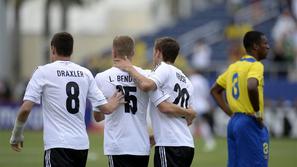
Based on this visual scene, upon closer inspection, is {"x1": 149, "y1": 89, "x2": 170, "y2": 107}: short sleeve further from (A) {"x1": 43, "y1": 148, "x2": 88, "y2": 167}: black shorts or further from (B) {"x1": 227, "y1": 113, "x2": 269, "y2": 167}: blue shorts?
(B) {"x1": 227, "y1": 113, "x2": 269, "y2": 167}: blue shorts

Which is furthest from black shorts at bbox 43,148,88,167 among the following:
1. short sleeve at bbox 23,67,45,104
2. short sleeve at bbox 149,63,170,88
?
short sleeve at bbox 149,63,170,88

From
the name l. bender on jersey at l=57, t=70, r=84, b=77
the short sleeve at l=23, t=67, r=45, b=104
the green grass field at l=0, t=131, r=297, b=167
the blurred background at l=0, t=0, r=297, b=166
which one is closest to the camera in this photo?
the short sleeve at l=23, t=67, r=45, b=104

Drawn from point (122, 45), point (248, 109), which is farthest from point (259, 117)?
point (122, 45)

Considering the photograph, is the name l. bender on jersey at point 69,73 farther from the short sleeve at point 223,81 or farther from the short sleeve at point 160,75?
the short sleeve at point 223,81

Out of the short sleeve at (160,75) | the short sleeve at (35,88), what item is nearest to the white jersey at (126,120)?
the short sleeve at (160,75)

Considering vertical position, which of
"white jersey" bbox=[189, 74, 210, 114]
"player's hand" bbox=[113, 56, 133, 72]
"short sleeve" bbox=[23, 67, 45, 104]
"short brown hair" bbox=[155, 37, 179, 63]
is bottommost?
"short sleeve" bbox=[23, 67, 45, 104]

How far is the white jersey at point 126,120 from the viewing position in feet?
36.8

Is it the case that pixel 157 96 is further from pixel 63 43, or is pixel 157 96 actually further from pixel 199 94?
pixel 199 94

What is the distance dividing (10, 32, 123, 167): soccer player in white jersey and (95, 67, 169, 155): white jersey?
0.18m

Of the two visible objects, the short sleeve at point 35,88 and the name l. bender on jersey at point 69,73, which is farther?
the name l. bender on jersey at point 69,73

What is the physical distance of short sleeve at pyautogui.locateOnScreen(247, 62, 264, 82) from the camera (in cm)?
1198

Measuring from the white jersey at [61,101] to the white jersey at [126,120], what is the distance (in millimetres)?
271

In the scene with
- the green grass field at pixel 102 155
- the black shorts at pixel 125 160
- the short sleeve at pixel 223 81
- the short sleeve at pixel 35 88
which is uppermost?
the short sleeve at pixel 223 81

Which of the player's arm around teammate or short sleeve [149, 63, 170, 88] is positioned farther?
short sleeve [149, 63, 170, 88]
